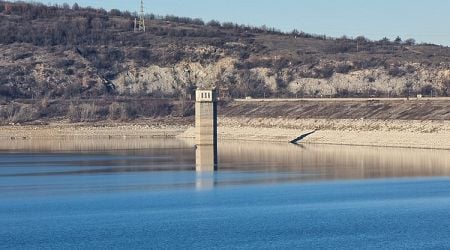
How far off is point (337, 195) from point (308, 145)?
41.6m

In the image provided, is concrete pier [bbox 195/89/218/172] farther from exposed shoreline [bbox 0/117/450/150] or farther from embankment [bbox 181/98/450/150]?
embankment [bbox 181/98/450/150]

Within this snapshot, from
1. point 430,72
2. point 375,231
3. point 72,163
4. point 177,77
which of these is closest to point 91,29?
point 177,77

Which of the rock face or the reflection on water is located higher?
the rock face

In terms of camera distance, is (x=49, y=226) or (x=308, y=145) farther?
(x=308, y=145)

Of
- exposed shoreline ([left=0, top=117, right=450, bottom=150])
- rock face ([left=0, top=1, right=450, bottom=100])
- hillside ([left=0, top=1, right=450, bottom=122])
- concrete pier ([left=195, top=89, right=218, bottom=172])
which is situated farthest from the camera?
rock face ([left=0, top=1, right=450, bottom=100])

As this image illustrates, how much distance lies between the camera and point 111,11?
193 meters

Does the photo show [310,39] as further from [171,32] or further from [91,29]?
[91,29]

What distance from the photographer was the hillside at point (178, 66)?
137875 millimetres

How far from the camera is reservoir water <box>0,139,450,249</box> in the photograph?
38.6 meters

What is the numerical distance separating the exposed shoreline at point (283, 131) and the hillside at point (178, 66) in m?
7.24

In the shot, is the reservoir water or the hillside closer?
the reservoir water

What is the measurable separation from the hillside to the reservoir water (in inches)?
2250

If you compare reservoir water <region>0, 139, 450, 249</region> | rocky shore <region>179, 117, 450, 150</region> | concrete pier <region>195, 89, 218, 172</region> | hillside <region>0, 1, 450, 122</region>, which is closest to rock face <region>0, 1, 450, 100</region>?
hillside <region>0, 1, 450, 122</region>

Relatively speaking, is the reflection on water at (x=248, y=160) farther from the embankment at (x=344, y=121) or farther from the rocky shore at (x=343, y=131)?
the embankment at (x=344, y=121)
